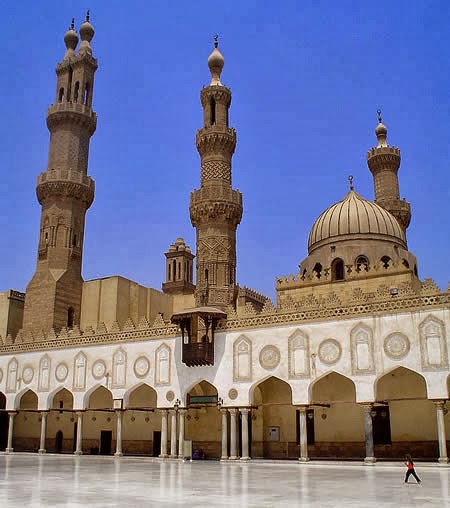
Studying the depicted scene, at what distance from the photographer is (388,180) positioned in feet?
123

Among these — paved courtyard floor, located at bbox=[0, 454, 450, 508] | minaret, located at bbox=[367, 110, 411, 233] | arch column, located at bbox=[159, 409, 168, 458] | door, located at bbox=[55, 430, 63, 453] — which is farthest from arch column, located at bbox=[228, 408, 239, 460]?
minaret, located at bbox=[367, 110, 411, 233]

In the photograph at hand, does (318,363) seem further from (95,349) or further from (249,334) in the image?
(95,349)

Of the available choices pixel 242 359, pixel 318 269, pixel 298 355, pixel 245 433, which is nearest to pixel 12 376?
pixel 242 359

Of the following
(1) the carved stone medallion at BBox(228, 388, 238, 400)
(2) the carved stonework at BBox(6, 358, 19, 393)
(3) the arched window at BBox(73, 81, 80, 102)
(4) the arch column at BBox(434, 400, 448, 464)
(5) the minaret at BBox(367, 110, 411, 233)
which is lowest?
(4) the arch column at BBox(434, 400, 448, 464)

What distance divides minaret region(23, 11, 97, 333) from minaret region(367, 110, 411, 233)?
1793 cm

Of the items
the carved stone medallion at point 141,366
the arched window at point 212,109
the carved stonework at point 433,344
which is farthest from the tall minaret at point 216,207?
the carved stonework at point 433,344

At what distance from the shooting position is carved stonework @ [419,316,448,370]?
19.0 meters

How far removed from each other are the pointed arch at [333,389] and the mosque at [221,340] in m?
0.06

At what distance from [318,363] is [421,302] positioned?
4.23m

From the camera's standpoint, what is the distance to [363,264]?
26.8 meters

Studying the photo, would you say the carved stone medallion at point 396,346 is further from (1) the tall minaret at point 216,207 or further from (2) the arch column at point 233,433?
(1) the tall minaret at point 216,207

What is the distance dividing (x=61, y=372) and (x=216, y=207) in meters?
11.0

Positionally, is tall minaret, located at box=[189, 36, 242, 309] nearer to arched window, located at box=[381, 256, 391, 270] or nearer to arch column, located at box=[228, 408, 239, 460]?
arch column, located at box=[228, 408, 239, 460]

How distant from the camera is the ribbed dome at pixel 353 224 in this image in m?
28.4
